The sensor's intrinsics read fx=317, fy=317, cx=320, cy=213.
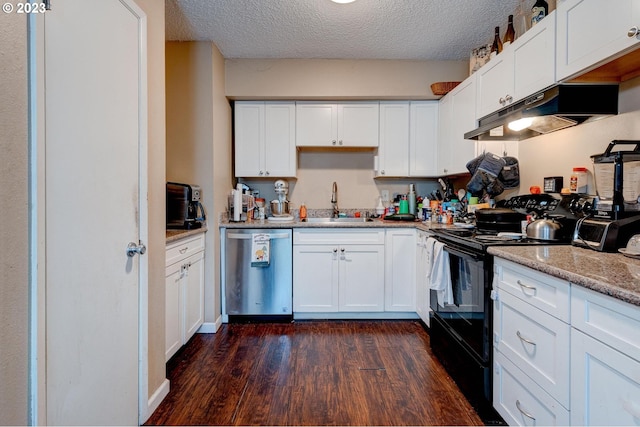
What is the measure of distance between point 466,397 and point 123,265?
1.91m

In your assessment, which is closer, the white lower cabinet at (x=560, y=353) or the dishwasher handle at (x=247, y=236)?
the white lower cabinet at (x=560, y=353)

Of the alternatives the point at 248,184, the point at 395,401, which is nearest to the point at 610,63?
the point at 395,401

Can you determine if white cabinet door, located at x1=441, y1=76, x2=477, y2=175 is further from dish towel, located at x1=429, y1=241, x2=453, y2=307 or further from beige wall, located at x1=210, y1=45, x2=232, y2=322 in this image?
beige wall, located at x1=210, y1=45, x2=232, y2=322

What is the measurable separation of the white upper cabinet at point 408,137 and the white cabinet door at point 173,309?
2.14 metres

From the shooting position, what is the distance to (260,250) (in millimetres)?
2826

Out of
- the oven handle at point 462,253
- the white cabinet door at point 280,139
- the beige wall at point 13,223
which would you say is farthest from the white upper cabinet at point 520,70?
the beige wall at point 13,223

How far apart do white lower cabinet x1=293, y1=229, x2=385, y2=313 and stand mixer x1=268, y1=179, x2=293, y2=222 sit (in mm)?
521

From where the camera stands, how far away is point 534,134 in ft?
7.35

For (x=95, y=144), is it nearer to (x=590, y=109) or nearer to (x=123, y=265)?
(x=123, y=265)

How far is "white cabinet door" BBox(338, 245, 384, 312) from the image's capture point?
292 cm

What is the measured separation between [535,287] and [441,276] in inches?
31.9

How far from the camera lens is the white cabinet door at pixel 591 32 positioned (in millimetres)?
1260

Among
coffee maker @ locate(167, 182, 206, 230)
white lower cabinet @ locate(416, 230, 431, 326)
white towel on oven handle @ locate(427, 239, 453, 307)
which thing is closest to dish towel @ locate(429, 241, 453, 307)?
white towel on oven handle @ locate(427, 239, 453, 307)

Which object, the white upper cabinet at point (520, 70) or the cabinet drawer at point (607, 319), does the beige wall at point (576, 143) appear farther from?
the cabinet drawer at point (607, 319)
